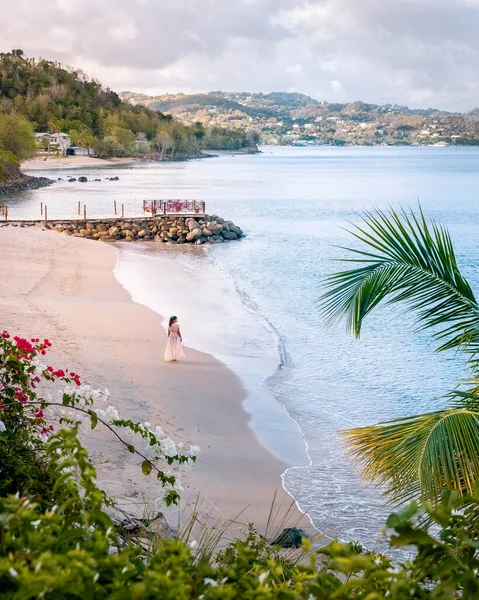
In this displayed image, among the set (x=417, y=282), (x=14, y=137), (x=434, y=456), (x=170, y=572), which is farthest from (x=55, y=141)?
(x=170, y=572)

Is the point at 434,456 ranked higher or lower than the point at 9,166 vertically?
lower

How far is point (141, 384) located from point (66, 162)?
133287mm

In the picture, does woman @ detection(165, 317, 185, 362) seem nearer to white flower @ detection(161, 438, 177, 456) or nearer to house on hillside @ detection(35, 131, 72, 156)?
white flower @ detection(161, 438, 177, 456)

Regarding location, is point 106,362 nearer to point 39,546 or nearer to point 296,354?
point 296,354

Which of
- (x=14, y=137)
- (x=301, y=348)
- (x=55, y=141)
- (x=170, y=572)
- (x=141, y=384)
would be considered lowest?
(x=301, y=348)

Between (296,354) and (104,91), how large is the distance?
629 ft

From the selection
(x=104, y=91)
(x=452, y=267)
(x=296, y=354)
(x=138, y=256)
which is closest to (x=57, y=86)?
(x=104, y=91)

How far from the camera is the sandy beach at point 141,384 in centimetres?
900

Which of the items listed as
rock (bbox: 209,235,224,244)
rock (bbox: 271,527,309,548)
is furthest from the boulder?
rock (bbox: 271,527,309,548)

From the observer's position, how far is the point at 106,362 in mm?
14234

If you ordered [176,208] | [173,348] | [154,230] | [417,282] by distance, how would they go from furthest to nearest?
1. [176,208]
2. [154,230]
3. [173,348]
4. [417,282]

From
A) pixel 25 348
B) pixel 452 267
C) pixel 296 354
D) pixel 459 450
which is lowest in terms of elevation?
pixel 296 354

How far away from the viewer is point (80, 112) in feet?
569

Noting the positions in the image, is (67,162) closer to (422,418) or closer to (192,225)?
(192,225)
